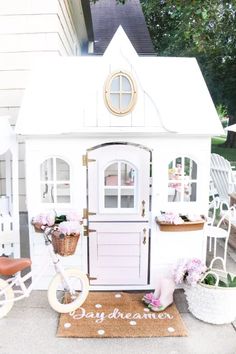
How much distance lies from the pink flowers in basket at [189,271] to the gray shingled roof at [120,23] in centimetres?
1067

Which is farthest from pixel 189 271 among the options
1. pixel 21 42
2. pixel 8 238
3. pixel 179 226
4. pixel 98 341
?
pixel 21 42

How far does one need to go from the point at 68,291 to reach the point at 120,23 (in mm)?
14212

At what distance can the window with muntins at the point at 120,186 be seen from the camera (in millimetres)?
4602

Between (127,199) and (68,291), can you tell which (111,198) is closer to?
(127,199)

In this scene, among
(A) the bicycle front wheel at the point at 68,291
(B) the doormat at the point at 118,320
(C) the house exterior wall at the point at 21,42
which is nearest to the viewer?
(B) the doormat at the point at 118,320

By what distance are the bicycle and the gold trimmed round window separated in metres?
1.79

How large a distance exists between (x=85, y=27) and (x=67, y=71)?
7.28 meters

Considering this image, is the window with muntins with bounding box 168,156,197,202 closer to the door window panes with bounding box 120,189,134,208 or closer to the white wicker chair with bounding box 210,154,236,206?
the door window panes with bounding box 120,189,134,208

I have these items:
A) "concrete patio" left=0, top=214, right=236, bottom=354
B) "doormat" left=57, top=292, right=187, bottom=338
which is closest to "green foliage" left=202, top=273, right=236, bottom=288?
"concrete patio" left=0, top=214, right=236, bottom=354

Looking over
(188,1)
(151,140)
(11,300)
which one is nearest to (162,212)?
(151,140)

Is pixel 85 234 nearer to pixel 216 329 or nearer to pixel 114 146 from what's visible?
pixel 114 146

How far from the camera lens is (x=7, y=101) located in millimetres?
6551

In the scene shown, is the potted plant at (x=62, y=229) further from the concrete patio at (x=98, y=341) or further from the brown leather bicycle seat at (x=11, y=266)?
the concrete patio at (x=98, y=341)

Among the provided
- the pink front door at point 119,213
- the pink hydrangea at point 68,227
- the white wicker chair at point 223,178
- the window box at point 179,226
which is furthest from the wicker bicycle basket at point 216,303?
the white wicker chair at point 223,178
